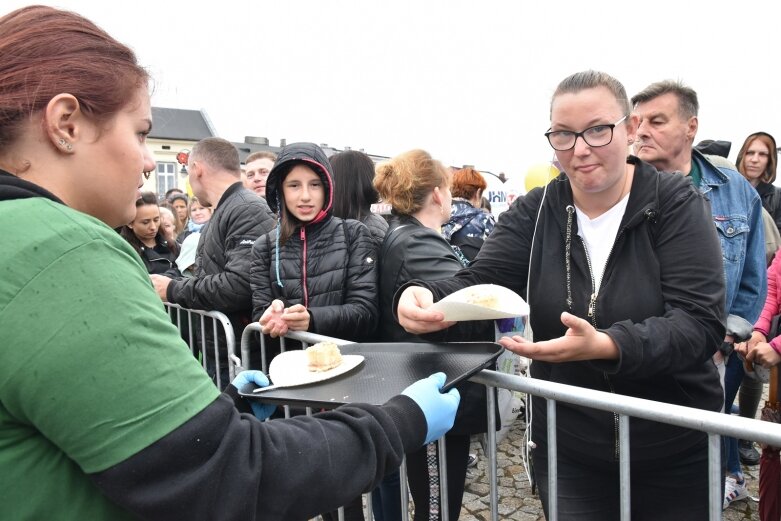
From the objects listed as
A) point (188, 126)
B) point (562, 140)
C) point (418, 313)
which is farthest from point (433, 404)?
point (188, 126)

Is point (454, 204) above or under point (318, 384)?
above

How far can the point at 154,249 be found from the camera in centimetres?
505

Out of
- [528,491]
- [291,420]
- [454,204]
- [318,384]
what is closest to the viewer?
[291,420]

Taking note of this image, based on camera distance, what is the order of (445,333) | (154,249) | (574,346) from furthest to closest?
1. (154,249)
2. (445,333)
3. (574,346)

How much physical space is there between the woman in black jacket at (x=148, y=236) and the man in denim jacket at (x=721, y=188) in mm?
3817

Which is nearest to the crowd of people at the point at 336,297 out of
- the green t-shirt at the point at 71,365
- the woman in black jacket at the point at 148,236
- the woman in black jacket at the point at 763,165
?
the green t-shirt at the point at 71,365

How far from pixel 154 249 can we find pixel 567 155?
425cm

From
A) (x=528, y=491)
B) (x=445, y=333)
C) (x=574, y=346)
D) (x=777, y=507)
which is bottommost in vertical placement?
(x=528, y=491)

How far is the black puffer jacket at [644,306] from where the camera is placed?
5.27ft

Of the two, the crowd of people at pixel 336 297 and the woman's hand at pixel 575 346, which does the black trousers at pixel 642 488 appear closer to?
the crowd of people at pixel 336 297

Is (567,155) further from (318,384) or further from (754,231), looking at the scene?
(754,231)

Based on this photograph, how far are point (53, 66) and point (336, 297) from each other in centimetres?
206

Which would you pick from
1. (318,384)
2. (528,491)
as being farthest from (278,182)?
(528,491)

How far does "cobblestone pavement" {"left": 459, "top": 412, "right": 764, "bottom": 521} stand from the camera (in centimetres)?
340
